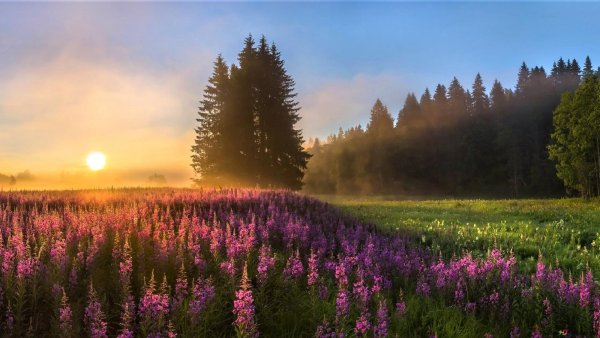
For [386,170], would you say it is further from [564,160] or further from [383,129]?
[564,160]

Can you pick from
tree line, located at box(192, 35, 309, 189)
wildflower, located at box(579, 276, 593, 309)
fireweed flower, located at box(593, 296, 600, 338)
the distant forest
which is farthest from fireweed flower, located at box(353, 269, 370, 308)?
the distant forest

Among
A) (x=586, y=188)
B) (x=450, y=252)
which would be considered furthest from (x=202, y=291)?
(x=586, y=188)

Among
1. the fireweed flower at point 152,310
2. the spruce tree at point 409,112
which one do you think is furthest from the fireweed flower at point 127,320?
the spruce tree at point 409,112

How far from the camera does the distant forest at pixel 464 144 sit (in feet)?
249

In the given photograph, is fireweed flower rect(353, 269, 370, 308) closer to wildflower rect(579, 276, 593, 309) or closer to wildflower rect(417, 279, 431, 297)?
wildflower rect(417, 279, 431, 297)

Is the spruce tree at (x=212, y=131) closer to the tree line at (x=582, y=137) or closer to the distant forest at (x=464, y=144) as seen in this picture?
the tree line at (x=582, y=137)

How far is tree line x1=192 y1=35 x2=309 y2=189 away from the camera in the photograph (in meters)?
37.7

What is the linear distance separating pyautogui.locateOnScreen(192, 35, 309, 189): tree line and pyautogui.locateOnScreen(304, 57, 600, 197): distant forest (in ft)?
155

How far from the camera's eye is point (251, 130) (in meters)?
38.4

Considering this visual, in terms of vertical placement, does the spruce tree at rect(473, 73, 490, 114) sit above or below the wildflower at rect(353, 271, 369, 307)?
above

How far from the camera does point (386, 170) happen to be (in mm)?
85812

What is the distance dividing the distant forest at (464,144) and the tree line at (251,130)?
4722 centimetres

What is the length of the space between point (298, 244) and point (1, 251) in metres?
4.16

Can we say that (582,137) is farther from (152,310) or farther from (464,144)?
(152,310)
